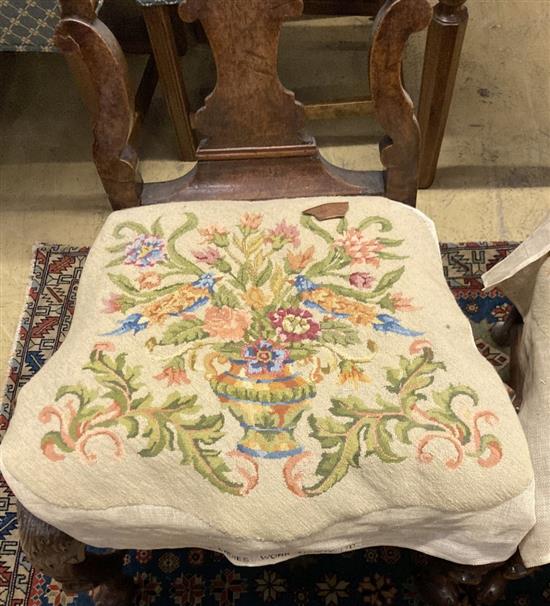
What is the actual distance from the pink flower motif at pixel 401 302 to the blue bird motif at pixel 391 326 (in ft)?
0.06

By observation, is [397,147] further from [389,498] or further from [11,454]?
[11,454]

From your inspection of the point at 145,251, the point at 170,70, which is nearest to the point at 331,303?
the point at 145,251

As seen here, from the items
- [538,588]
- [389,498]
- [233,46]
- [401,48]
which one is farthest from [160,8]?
[538,588]

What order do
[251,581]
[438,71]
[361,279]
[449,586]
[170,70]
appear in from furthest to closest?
[170,70] → [438,71] → [251,581] → [449,586] → [361,279]

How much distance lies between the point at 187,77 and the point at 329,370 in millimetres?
1326

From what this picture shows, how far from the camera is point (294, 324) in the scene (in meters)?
0.81

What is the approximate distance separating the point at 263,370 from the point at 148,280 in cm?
19

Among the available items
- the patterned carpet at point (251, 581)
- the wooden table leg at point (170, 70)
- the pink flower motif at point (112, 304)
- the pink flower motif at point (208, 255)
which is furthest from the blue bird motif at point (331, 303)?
the wooden table leg at point (170, 70)

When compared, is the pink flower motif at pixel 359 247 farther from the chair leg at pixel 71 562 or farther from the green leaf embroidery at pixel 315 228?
the chair leg at pixel 71 562

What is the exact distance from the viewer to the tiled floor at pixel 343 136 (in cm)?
157

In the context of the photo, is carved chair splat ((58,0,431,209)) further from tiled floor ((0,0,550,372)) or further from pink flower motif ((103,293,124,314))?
tiled floor ((0,0,550,372))

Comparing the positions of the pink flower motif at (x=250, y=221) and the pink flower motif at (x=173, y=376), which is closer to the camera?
→ the pink flower motif at (x=173, y=376)

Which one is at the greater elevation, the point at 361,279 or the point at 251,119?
the point at 251,119

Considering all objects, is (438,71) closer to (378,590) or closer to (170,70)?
(170,70)
